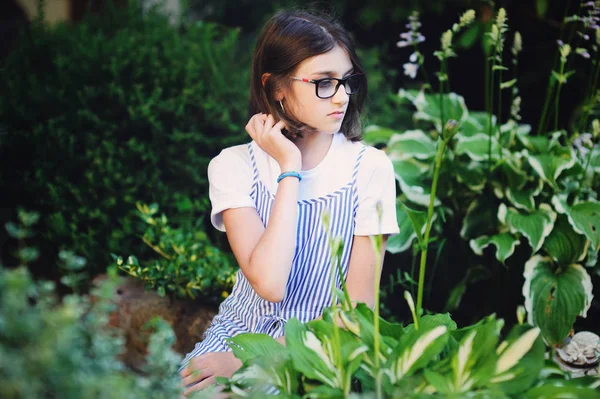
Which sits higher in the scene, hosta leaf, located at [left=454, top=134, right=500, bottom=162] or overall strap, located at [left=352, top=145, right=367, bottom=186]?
overall strap, located at [left=352, top=145, right=367, bottom=186]

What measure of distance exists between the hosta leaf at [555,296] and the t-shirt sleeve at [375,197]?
2.94ft

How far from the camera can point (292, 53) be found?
6.66ft

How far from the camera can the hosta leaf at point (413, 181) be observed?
9.42ft

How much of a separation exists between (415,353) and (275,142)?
864mm

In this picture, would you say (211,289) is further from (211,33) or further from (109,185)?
(211,33)

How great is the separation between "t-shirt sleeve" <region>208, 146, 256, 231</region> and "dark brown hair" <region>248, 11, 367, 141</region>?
194 mm

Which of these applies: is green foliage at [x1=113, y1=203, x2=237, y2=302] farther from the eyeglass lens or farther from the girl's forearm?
the eyeglass lens

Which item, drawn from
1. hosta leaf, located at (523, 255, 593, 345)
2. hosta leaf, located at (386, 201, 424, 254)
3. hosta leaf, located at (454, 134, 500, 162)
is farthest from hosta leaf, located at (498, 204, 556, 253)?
hosta leaf, located at (386, 201, 424, 254)

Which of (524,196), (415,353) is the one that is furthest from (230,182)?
(524,196)

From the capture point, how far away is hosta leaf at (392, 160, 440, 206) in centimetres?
287

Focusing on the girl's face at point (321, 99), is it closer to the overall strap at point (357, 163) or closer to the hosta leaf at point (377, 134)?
the overall strap at point (357, 163)

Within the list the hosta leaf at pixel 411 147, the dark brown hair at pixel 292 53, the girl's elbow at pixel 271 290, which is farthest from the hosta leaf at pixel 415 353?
the hosta leaf at pixel 411 147

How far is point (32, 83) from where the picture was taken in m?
3.30

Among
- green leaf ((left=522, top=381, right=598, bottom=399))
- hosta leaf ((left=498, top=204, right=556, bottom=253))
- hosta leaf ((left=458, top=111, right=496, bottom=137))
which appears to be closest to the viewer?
green leaf ((left=522, top=381, right=598, bottom=399))
